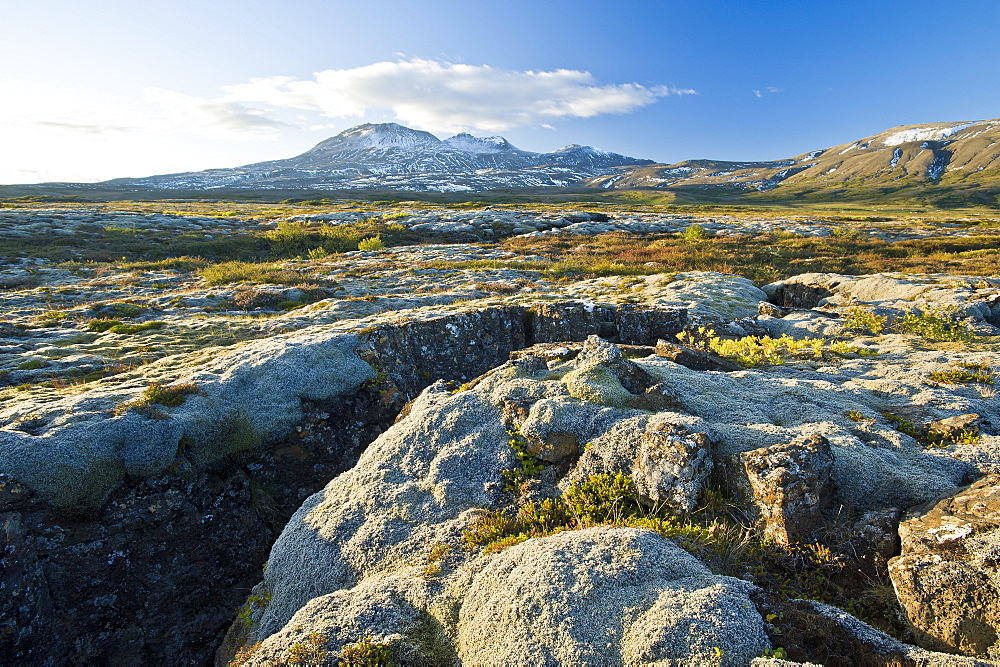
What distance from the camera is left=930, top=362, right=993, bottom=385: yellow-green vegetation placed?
10.8 metres

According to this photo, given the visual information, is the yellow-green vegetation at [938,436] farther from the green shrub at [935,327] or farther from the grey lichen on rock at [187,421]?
the grey lichen on rock at [187,421]

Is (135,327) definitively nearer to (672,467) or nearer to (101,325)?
(101,325)

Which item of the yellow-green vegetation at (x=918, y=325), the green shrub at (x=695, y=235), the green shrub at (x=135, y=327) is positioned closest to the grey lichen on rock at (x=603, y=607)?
the yellow-green vegetation at (x=918, y=325)

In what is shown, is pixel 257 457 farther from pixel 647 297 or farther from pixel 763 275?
pixel 763 275

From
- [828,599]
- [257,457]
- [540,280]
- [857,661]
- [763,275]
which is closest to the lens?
[857,661]

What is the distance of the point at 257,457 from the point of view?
11.7 metres

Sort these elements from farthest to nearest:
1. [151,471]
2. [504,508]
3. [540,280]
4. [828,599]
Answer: [540,280] < [151,471] < [504,508] < [828,599]

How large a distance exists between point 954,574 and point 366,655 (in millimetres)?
7307

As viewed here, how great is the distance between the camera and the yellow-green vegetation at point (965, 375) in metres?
10.8

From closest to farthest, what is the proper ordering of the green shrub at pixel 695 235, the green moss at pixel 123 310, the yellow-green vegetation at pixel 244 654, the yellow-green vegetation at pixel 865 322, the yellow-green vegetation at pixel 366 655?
the yellow-green vegetation at pixel 366 655 < the yellow-green vegetation at pixel 244 654 < the yellow-green vegetation at pixel 865 322 < the green moss at pixel 123 310 < the green shrub at pixel 695 235

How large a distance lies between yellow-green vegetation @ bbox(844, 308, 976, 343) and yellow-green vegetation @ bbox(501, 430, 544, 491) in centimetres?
1423

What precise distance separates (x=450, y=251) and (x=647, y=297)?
2697cm

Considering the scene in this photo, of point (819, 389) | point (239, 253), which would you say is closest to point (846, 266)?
point (819, 389)

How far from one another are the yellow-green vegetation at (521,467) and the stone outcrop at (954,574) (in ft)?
17.7
